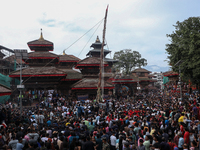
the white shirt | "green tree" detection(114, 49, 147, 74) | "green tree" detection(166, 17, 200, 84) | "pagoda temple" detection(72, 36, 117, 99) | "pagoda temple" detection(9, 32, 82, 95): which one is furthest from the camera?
"green tree" detection(114, 49, 147, 74)

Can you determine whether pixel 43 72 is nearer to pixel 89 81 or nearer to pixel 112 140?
pixel 89 81

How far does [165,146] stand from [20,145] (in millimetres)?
6082

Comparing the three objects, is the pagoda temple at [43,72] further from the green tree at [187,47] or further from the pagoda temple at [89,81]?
the green tree at [187,47]

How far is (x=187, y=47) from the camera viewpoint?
22.8 m

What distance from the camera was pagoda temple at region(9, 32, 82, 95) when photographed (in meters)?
30.5

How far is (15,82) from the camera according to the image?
40.2 meters

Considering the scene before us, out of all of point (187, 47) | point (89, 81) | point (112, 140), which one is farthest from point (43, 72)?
point (112, 140)

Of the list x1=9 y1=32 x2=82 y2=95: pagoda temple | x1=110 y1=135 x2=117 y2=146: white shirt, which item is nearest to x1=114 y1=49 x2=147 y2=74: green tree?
x1=9 y1=32 x2=82 y2=95: pagoda temple

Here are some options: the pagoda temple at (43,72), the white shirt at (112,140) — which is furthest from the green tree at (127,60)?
the white shirt at (112,140)

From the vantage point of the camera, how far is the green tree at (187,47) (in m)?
21.9

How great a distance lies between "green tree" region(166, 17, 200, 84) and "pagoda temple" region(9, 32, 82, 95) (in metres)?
17.4

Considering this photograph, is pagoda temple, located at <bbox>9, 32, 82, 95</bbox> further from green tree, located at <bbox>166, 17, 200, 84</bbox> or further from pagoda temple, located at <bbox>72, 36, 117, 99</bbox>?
green tree, located at <bbox>166, 17, 200, 84</bbox>

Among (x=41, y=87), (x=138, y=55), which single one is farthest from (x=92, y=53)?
(x=41, y=87)

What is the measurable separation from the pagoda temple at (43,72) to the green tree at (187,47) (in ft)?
57.0
